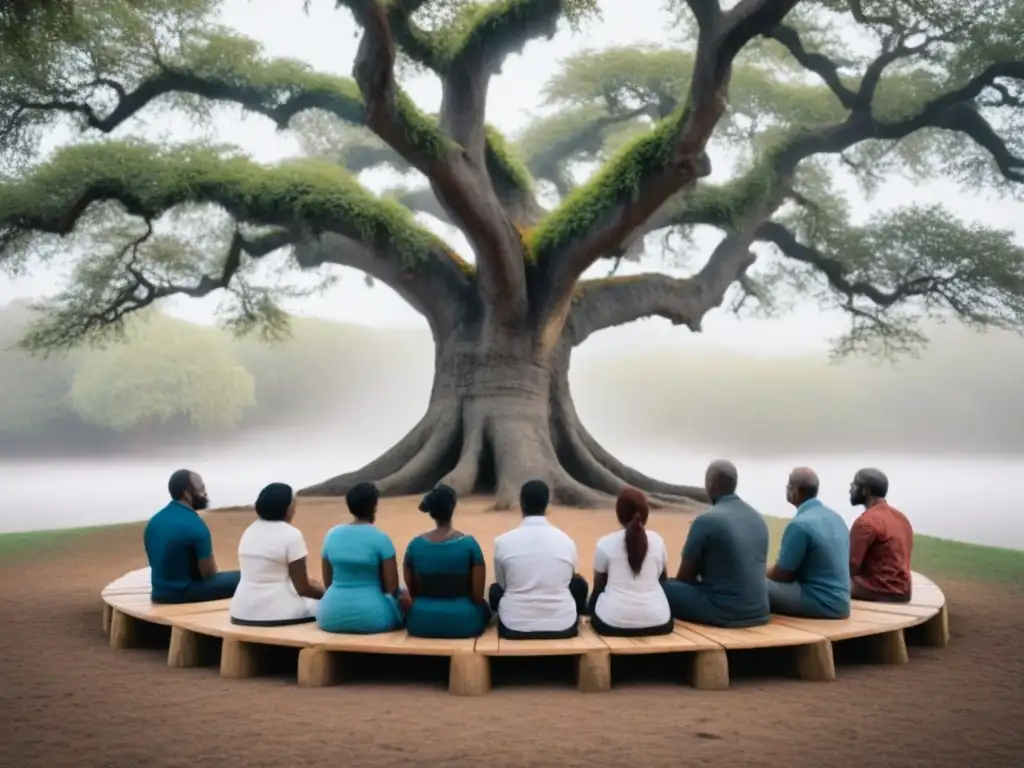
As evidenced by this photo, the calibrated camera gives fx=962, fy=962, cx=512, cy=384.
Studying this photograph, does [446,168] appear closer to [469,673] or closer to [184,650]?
[184,650]

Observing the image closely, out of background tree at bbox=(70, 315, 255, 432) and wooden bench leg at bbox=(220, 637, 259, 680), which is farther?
background tree at bbox=(70, 315, 255, 432)

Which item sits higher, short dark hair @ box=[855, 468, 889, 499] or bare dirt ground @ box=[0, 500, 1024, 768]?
short dark hair @ box=[855, 468, 889, 499]

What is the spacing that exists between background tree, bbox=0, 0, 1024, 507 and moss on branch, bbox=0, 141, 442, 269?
32 millimetres

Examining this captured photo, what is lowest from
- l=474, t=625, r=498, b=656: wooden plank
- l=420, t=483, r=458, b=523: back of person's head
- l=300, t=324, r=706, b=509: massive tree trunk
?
l=474, t=625, r=498, b=656: wooden plank

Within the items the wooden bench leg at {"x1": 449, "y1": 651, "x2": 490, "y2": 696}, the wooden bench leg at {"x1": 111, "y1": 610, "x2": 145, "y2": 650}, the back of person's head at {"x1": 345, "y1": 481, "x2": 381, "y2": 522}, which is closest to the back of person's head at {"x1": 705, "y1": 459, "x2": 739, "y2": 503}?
the wooden bench leg at {"x1": 449, "y1": 651, "x2": 490, "y2": 696}

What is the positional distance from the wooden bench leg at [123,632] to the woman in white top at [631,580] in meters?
3.10

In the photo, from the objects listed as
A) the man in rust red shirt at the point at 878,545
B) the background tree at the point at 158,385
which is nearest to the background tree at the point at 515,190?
the man in rust red shirt at the point at 878,545

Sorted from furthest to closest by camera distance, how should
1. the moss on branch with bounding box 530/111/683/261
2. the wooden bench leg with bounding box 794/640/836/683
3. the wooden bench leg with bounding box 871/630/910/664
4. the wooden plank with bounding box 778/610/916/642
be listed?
1. the moss on branch with bounding box 530/111/683/261
2. the wooden bench leg with bounding box 871/630/910/664
3. the wooden plank with bounding box 778/610/916/642
4. the wooden bench leg with bounding box 794/640/836/683

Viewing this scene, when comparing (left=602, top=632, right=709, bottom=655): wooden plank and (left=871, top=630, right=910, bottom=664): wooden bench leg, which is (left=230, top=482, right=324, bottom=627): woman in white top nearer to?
(left=602, top=632, right=709, bottom=655): wooden plank

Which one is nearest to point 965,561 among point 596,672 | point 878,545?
point 878,545

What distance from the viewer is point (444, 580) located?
5.35 metres

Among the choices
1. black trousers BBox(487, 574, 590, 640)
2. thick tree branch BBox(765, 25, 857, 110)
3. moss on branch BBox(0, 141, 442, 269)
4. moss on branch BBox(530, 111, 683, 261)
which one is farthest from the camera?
thick tree branch BBox(765, 25, 857, 110)

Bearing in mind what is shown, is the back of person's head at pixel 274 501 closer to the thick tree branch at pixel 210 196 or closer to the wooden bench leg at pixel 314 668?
the wooden bench leg at pixel 314 668

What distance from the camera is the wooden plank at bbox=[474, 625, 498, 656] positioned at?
5078 mm
